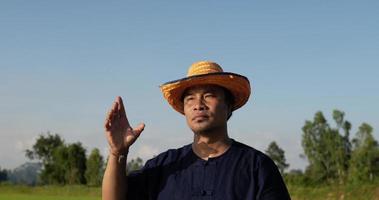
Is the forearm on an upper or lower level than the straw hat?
lower

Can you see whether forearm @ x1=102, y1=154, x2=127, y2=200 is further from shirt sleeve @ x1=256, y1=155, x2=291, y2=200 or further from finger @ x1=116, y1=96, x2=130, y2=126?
shirt sleeve @ x1=256, y1=155, x2=291, y2=200

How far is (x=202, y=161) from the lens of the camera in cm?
338

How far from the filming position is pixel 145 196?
3.44 metres

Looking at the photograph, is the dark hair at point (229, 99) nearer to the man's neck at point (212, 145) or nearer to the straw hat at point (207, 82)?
the straw hat at point (207, 82)

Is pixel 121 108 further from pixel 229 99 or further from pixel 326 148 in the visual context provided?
pixel 326 148

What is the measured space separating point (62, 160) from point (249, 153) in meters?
60.5

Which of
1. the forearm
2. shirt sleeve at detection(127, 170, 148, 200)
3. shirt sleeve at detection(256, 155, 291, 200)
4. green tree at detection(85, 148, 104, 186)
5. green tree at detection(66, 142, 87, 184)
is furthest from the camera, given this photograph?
green tree at detection(66, 142, 87, 184)

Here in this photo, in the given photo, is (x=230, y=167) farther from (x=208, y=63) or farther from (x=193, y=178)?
(x=208, y=63)

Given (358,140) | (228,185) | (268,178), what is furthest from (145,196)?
(358,140)

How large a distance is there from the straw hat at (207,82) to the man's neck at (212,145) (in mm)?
278

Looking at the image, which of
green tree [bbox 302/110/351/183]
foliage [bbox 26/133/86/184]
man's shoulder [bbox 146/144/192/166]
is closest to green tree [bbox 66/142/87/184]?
foliage [bbox 26/133/86/184]

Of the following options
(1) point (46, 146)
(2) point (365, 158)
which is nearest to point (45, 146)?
(1) point (46, 146)

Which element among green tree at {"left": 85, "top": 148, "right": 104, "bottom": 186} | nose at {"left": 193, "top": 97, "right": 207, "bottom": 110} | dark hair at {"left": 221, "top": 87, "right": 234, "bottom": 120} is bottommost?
nose at {"left": 193, "top": 97, "right": 207, "bottom": 110}

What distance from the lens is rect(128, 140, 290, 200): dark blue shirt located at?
3.24 meters
